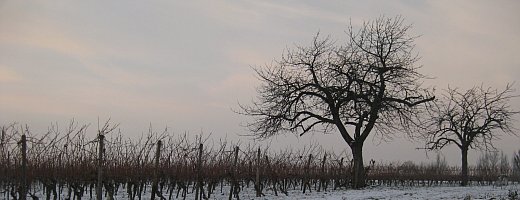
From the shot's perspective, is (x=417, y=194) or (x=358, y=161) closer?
(x=417, y=194)

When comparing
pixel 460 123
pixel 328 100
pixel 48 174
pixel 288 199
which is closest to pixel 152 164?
pixel 48 174

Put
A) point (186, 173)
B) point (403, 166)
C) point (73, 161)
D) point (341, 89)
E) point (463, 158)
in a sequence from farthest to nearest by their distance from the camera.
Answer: point (403, 166), point (463, 158), point (341, 89), point (186, 173), point (73, 161)

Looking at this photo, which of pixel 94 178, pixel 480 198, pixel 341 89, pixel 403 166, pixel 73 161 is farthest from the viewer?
pixel 403 166

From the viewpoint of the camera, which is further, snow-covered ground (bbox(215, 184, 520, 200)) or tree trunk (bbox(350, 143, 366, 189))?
tree trunk (bbox(350, 143, 366, 189))

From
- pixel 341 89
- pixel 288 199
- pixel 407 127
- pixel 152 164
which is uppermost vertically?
pixel 341 89

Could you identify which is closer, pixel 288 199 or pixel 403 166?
pixel 288 199

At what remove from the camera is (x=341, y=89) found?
2322 centimetres

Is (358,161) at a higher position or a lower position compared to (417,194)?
higher

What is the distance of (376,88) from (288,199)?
8616 mm

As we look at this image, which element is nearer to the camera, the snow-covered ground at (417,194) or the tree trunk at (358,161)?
the snow-covered ground at (417,194)

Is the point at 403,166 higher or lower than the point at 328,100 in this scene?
lower

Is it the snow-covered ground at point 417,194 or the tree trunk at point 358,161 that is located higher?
the tree trunk at point 358,161

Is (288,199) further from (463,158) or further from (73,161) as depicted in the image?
(463,158)

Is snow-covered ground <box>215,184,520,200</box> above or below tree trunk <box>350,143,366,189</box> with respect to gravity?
below
